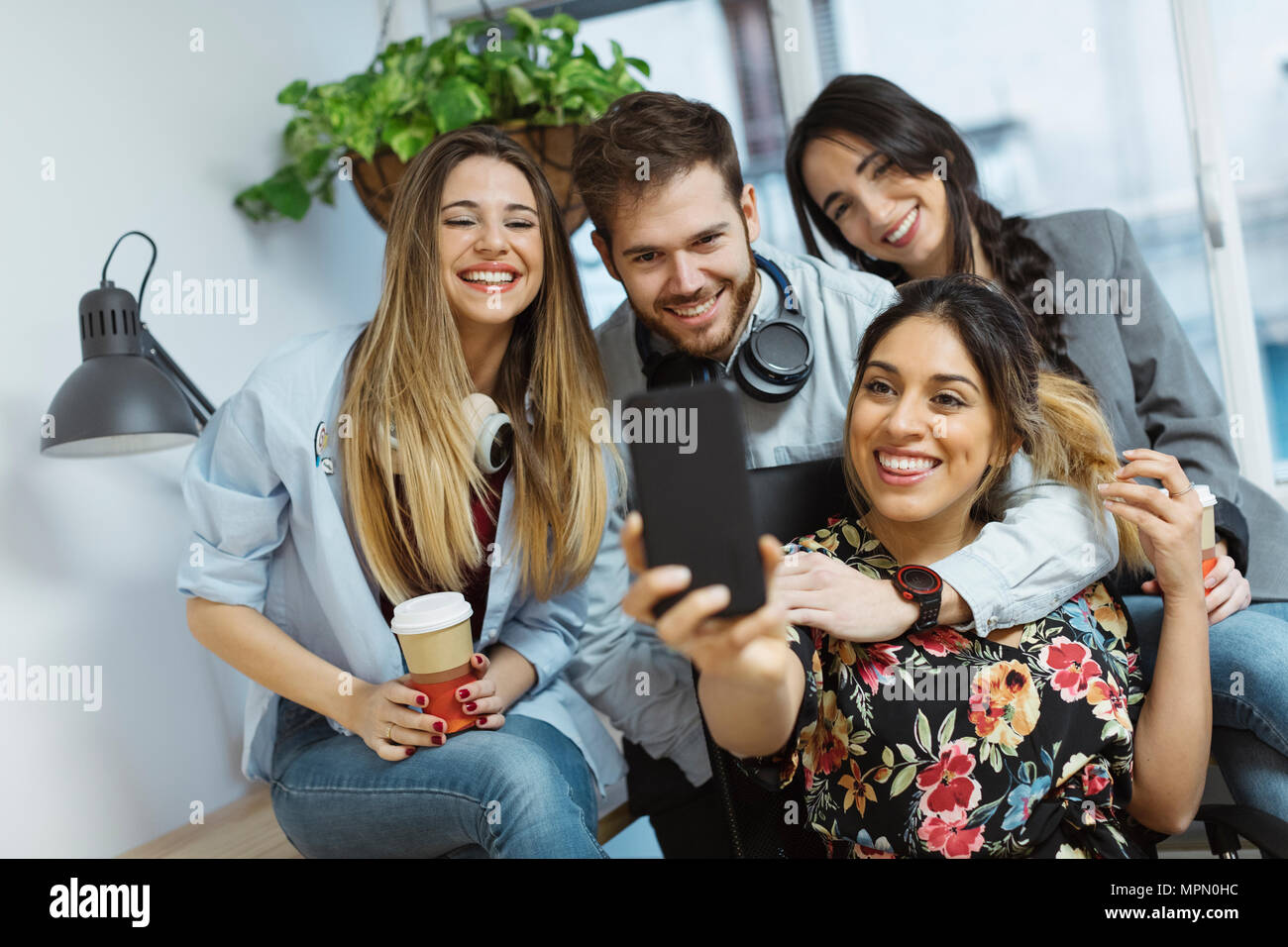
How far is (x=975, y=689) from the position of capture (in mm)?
1159

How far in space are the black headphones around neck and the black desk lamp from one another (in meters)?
0.71

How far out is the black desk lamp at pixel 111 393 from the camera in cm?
138

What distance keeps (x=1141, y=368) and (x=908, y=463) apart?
2.47 feet

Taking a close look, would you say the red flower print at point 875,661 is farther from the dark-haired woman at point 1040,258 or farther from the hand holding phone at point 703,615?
the dark-haired woman at point 1040,258

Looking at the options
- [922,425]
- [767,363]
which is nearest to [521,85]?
[767,363]

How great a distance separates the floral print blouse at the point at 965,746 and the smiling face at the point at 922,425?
167 mm

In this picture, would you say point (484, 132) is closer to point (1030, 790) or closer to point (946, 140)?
point (946, 140)

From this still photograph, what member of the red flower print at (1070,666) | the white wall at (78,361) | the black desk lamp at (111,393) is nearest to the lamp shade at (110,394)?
the black desk lamp at (111,393)

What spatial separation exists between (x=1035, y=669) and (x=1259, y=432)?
133 cm

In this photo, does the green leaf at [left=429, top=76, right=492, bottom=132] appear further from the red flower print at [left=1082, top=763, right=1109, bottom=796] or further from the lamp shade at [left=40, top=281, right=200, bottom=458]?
the red flower print at [left=1082, top=763, right=1109, bottom=796]

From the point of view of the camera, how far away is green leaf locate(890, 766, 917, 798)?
3.70 ft

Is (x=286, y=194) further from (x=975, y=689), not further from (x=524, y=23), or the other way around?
(x=975, y=689)

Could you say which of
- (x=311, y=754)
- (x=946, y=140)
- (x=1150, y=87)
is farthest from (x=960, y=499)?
(x=1150, y=87)

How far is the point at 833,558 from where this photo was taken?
1223 mm
